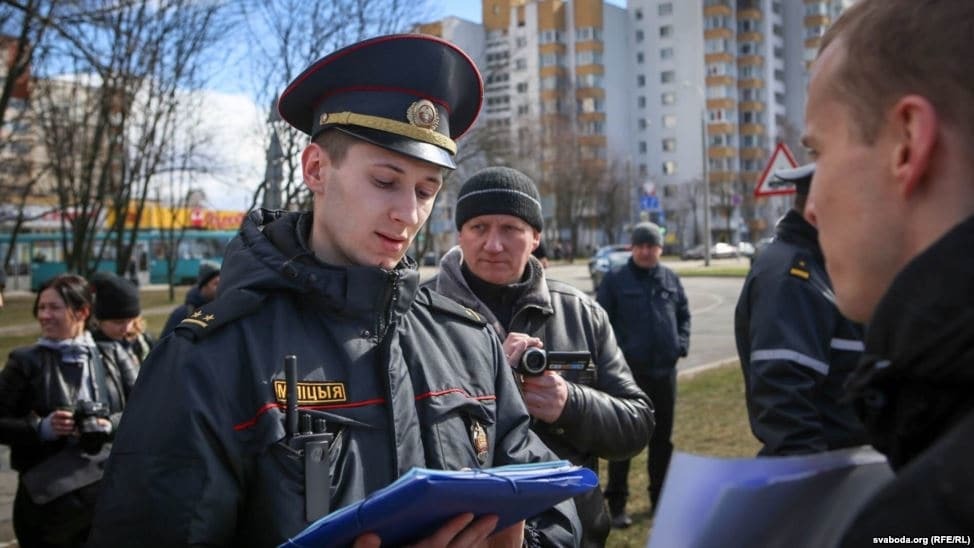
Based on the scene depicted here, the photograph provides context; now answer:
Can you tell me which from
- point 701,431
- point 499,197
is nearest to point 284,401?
point 499,197

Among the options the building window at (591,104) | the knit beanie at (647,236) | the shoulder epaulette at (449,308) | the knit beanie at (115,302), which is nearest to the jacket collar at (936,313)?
the shoulder epaulette at (449,308)

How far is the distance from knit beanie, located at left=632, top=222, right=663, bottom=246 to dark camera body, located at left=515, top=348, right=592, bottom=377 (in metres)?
4.45

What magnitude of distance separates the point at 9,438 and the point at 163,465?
3017 mm

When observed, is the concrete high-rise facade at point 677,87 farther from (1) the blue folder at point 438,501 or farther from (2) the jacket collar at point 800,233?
(1) the blue folder at point 438,501

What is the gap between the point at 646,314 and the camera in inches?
284

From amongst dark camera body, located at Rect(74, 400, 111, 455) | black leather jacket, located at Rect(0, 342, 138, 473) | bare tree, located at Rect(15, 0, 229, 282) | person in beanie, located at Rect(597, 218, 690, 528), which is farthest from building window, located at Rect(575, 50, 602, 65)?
dark camera body, located at Rect(74, 400, 111, 455)

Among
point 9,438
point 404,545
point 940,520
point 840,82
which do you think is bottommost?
point 9,438

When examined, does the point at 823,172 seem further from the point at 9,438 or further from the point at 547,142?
the point at 547,142

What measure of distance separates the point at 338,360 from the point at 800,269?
2.08 meters

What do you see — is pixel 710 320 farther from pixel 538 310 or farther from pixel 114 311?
pixel 538 310

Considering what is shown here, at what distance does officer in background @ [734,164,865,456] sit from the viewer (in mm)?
3193

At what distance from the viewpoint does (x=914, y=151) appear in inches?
45.3

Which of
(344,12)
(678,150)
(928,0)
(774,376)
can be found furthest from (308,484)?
(678,150)

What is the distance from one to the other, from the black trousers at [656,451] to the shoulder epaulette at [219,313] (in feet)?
13.7
